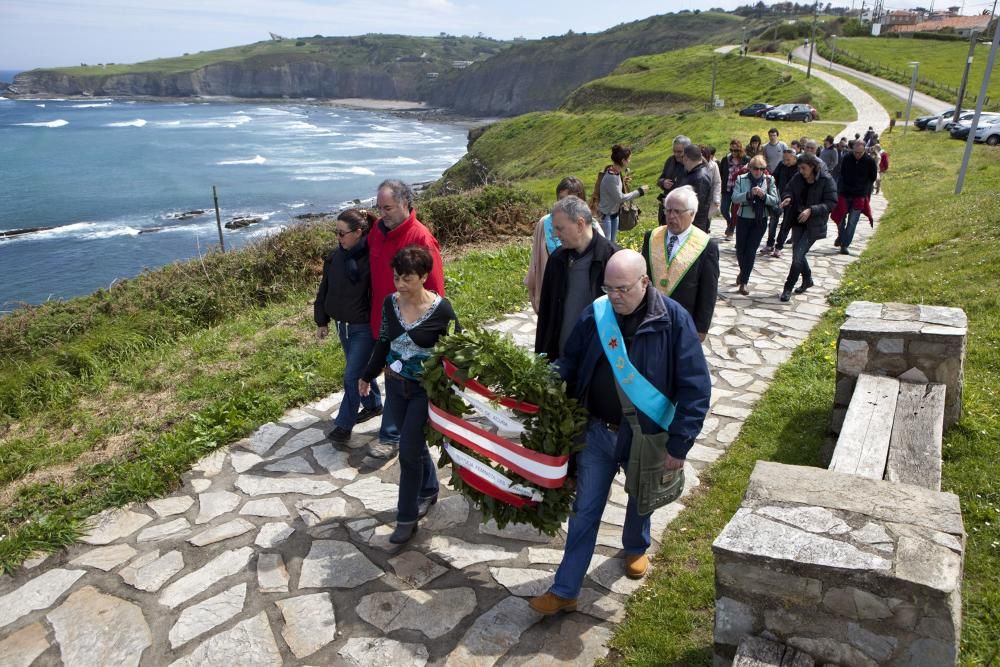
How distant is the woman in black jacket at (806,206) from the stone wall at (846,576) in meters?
6.76

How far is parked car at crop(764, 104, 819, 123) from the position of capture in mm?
46562

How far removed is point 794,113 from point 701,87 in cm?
2314

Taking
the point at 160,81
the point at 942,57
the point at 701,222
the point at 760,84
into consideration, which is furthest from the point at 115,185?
the point at 160,81

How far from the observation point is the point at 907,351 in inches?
219

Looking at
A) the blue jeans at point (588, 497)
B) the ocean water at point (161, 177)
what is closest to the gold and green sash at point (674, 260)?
the blue jeans at point (588, 497)

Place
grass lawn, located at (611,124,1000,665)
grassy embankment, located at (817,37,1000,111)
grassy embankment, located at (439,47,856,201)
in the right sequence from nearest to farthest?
grass lawn, located at (611,124,1000,665) < grassy embankment, located at (439,47,856,201) < grassy embankment, located at (817,37,1000,111)

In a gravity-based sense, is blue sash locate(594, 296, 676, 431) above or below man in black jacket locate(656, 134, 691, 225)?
below

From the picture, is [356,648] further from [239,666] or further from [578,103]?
→ [578,103]

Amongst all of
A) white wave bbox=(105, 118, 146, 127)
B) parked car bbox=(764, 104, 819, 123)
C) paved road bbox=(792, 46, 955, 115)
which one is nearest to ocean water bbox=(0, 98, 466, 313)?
white wave bbox=(105, 118, 146, 127)

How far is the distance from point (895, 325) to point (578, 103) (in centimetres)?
7501

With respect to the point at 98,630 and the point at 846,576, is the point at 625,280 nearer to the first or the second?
the point at 846,576

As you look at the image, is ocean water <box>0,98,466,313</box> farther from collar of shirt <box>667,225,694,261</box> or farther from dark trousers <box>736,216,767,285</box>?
collar of shirt <box>667,225,694,261</box>

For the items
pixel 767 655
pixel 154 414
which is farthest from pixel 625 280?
pixel 154 414

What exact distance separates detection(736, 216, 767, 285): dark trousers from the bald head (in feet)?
22.5
